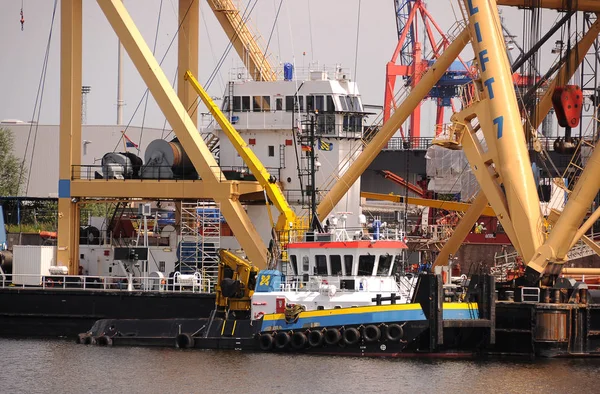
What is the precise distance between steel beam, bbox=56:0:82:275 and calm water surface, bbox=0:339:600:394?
24.9 feet

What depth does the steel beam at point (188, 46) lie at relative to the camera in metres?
45.5

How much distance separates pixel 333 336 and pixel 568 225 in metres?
6.82

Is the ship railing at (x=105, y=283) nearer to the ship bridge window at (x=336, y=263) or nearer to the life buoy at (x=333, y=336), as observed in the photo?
the ship bridge window at (x=336, y=263)

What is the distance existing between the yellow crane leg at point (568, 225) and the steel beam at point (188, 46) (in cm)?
1603

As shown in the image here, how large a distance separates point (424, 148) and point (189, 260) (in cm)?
2641

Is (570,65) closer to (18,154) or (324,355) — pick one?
(324,355)

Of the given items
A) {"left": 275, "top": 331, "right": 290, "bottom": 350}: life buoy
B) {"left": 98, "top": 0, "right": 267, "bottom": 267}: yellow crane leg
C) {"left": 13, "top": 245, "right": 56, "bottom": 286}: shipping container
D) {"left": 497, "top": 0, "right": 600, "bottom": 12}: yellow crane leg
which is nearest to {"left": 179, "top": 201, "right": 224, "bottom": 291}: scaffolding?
{"left": 98, "top": 0, "right": 267, "bottom": 267}: yellow crane leg

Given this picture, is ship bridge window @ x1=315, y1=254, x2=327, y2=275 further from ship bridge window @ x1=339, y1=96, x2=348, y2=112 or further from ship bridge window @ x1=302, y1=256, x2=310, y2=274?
ship bridge window @ x1=339, y1=96, x2=348, y2=112

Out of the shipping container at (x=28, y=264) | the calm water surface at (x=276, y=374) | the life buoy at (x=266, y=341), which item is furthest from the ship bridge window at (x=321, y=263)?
the shipping container at (x=28, y=264)

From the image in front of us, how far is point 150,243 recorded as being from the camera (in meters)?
45.8

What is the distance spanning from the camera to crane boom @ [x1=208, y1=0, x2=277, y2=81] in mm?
46719

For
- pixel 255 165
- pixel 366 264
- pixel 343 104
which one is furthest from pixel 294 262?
pixel 343 104

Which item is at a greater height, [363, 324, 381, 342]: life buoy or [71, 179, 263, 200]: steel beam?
[71, 179, 263, 200]: steel beam

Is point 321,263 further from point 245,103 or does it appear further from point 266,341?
point 245,103
